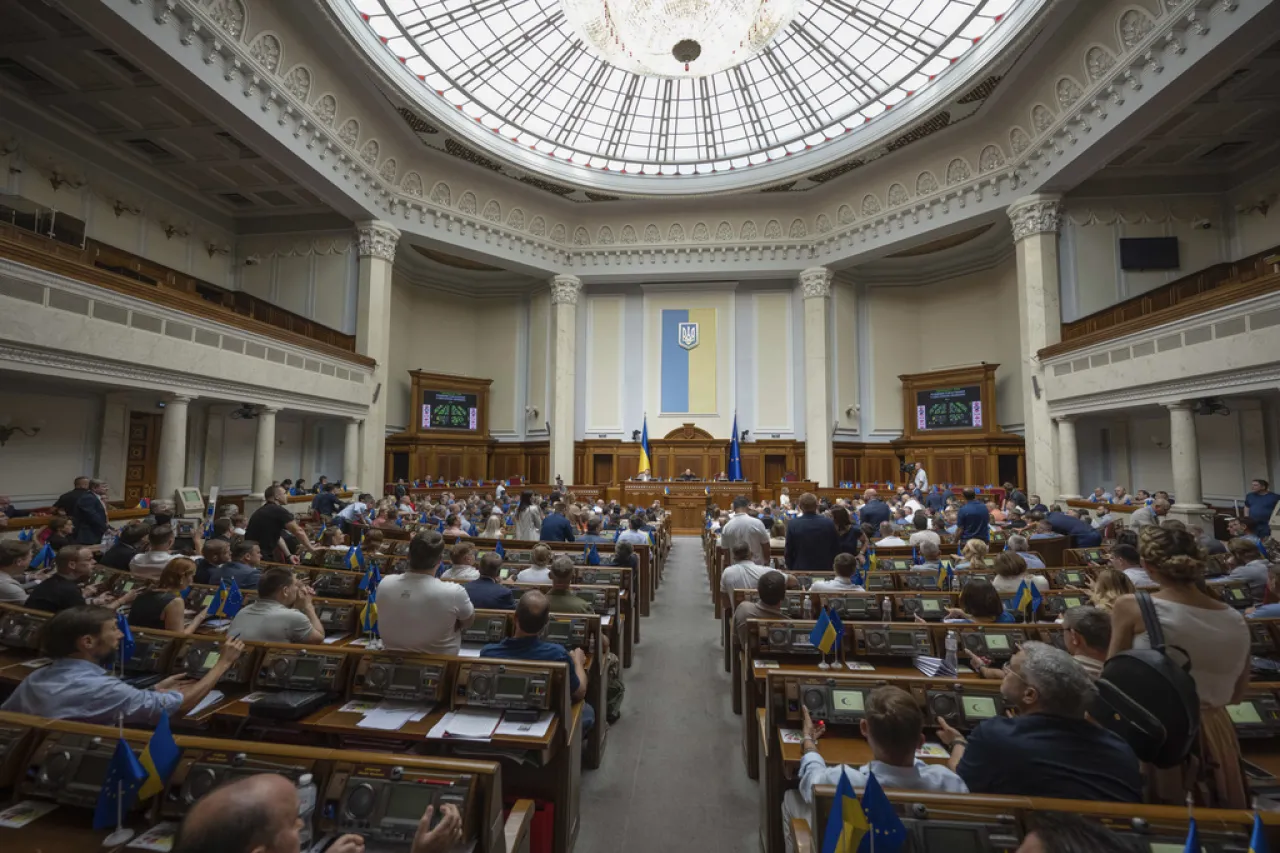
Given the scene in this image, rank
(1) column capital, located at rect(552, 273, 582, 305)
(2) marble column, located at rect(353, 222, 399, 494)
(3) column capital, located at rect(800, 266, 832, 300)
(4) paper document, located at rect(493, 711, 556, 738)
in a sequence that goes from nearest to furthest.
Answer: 1. (4) paper document, located at rect(493, 711, 556, 738)
2. (2) marble column, located at rect(353, 222, 399, 494)
3. (3) column capital, located at rect(800, 266, 832, 300)
4. (1) column capital, located at rect(552, 273, 582, 305)

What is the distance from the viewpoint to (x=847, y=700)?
8.80ft

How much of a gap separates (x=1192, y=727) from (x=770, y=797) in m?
1.66

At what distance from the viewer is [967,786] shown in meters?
1.93

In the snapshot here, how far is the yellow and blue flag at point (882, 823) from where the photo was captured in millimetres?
1534

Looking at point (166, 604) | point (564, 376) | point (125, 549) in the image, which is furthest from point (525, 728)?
point (564, 376)

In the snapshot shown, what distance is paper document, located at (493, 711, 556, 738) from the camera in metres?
2.50

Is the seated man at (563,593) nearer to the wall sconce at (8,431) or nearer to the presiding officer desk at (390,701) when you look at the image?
the presiding officer desk at (390,701)

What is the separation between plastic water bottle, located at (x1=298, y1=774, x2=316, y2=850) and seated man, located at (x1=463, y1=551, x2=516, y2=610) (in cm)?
230

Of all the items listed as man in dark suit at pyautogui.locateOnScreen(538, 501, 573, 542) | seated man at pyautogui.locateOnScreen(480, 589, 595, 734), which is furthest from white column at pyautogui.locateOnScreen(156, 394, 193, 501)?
seated man at pyautogui.locateOnScreen(480, 589, 595, 734)

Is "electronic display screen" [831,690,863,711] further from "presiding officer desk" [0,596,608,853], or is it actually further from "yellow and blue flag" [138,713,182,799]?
"yellow and blue flag" [138,713,182,799]

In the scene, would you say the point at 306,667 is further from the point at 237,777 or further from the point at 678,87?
the point at 678,87

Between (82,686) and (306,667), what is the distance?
2.77 feet

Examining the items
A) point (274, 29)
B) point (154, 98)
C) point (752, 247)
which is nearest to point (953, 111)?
point (752, 247)

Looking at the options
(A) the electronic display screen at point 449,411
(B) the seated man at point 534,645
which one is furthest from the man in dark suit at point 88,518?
(A) the electronic display screen at point 449,411
